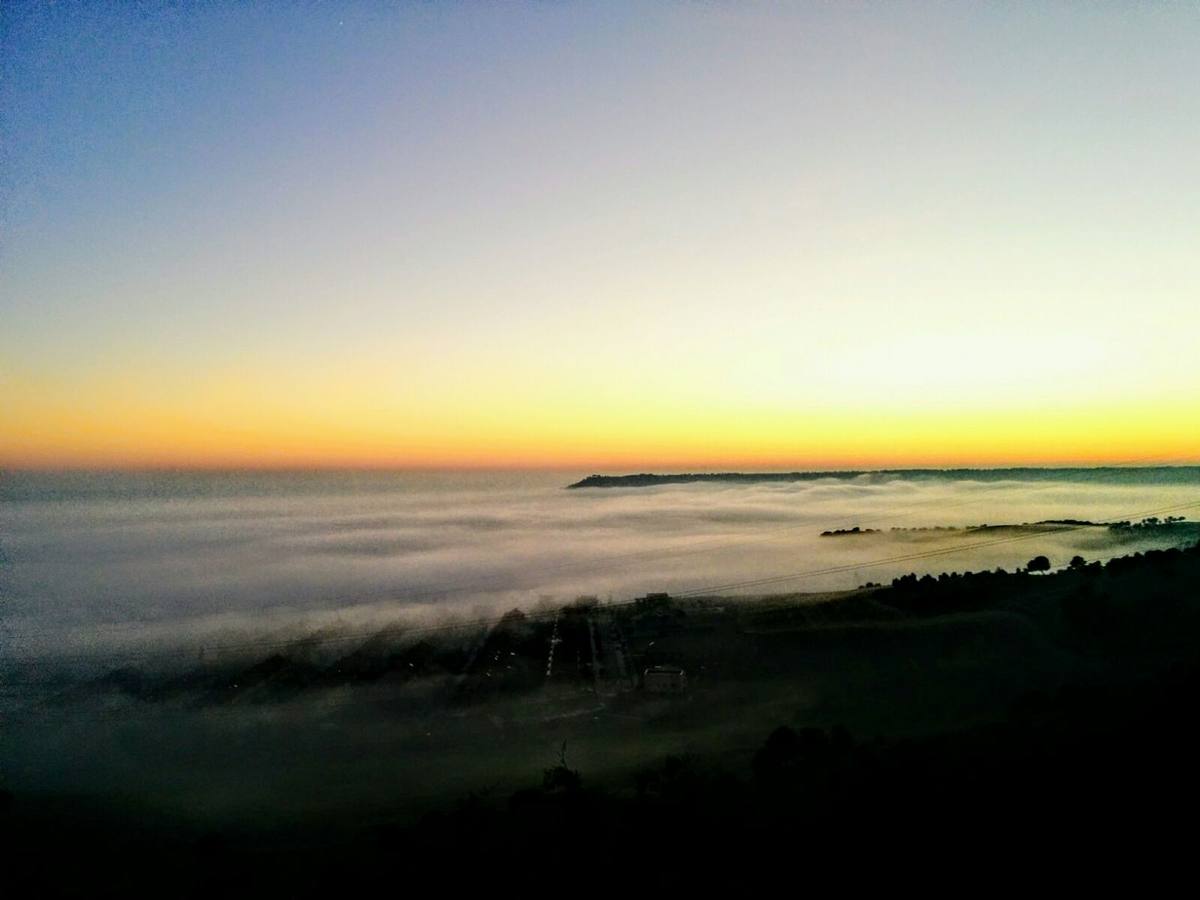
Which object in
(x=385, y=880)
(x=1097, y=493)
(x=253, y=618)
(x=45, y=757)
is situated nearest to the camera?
(x=385, y=880)

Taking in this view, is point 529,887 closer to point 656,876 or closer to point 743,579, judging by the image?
point 656,876

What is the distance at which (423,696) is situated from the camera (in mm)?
18188

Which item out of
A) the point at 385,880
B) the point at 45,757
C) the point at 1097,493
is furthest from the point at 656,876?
the point at 1097,493

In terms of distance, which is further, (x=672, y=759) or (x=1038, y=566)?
(x=1038, y=566)

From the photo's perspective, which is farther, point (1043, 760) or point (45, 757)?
point (45, 757)

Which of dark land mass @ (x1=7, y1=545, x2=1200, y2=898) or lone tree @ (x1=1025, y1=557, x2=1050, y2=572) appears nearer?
dark land mass @ (x1=7, y1=545, x2=1200, y2=898)

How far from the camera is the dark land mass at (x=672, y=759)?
898 centimetres

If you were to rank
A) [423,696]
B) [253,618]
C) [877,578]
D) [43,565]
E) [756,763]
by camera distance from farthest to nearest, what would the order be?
[43,565] < [877,578] < [253,618] < [423,696] < [756,763]

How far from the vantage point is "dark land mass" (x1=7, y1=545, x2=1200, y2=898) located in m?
8.98

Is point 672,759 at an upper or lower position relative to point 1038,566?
lower

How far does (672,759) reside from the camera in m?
13.1

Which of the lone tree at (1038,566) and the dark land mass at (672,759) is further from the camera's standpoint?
the lone tree at (1038,566)

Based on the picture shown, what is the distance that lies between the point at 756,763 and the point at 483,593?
2027cm

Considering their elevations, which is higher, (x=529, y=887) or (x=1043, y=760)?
(x=1043, y=760)
